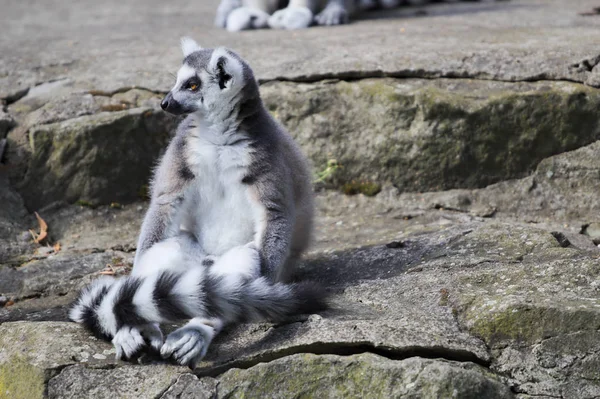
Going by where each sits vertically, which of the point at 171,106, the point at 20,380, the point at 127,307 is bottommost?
the point at 20,380

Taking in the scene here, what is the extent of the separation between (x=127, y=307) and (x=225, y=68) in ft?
3.89

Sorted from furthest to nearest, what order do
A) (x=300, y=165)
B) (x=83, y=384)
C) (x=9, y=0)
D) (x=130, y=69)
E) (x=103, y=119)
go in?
(x=9, y=0) → (x=130, y=69) → (x=103, y=119) → (x=300, y=165) → (x=83, y=384)

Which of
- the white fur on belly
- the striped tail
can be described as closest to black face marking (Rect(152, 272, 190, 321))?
the striped tail

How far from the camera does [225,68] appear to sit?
3.70 m

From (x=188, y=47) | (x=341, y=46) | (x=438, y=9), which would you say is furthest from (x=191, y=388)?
(x=438, y=9)

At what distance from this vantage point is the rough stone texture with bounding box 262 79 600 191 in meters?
5.14

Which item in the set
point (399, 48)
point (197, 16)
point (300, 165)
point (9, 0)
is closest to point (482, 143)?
point (399, 48)

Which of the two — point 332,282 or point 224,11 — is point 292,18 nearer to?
point 224,11

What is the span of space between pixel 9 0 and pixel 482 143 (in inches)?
247

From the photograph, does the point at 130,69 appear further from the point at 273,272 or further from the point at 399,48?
the point at 273,272

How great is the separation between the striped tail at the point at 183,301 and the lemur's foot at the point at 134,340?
34 millimetres

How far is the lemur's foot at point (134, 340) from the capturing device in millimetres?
3139

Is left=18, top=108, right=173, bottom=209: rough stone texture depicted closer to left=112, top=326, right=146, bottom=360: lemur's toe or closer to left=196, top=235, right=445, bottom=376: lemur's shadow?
left=196, top=235, right=445, bottom=376: lemur's shadow

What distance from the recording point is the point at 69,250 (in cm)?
471
